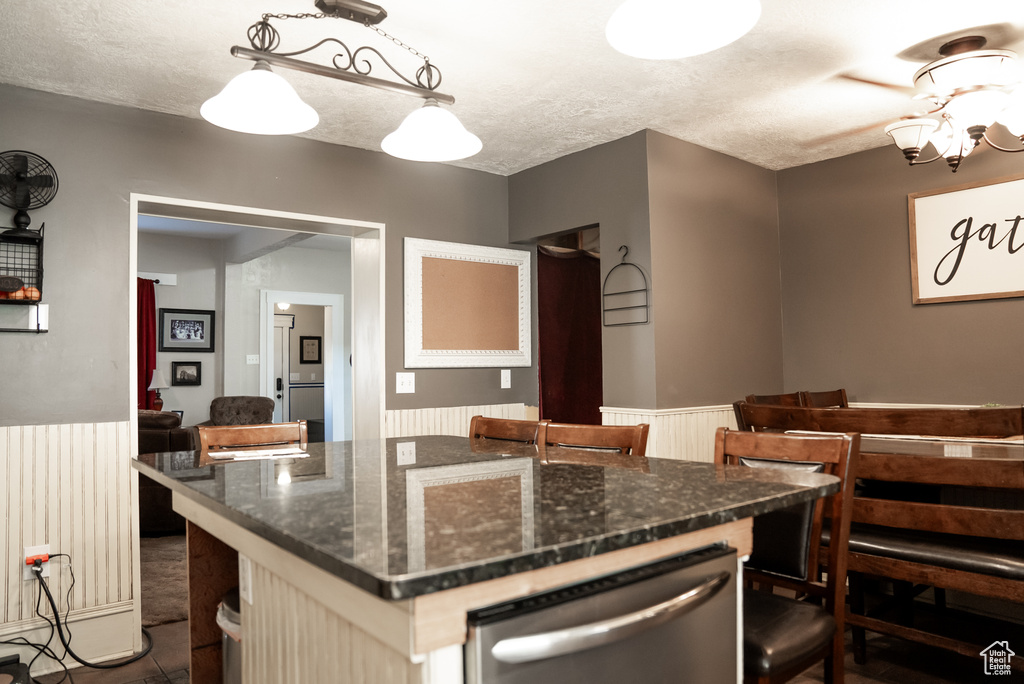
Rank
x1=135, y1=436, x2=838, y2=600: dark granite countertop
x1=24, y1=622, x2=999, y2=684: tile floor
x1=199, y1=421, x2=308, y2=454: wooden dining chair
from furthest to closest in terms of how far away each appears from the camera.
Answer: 1. x1=24, y1=622, x2=999, y2=684: tile floor
2. x1=199, y1=421, x2=308, y2=454: wooden dining chair
3. x1=135, y1=436, x2=838, y2=600: dark granite countertop

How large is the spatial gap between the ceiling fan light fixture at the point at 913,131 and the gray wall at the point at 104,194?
2.62 meters

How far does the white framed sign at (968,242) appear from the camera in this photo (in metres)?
3.48

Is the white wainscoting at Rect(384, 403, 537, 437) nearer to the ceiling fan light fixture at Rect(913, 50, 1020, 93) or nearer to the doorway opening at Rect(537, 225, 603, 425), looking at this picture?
the doorway opening at Rect(537, 225, 603, 425)

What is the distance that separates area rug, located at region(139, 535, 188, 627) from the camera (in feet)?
10.9

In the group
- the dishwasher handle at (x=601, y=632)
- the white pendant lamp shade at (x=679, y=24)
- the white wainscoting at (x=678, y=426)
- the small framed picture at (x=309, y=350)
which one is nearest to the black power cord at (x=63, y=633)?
the white wainscoting at (x=678, y=426)

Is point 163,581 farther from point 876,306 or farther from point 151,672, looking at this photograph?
point 876,306

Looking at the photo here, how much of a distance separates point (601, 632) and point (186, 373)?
24.2ft

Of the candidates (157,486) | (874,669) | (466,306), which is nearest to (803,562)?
(874,669)

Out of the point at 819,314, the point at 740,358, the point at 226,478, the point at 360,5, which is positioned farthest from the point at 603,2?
the point at 819,314

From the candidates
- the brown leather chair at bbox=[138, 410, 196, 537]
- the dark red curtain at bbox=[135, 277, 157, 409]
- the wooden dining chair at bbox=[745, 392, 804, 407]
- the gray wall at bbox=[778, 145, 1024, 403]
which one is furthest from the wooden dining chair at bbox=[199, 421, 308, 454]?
the dark red curtain at bbox=[135, 277, 157, 409]

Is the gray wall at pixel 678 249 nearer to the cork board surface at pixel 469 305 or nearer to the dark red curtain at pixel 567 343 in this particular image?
the cork board surface at pixel 469 305

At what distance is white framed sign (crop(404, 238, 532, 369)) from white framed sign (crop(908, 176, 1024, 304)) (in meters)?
2.30

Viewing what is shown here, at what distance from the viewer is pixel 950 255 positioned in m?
3.71

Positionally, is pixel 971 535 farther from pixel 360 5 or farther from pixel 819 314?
pixel 819 314
